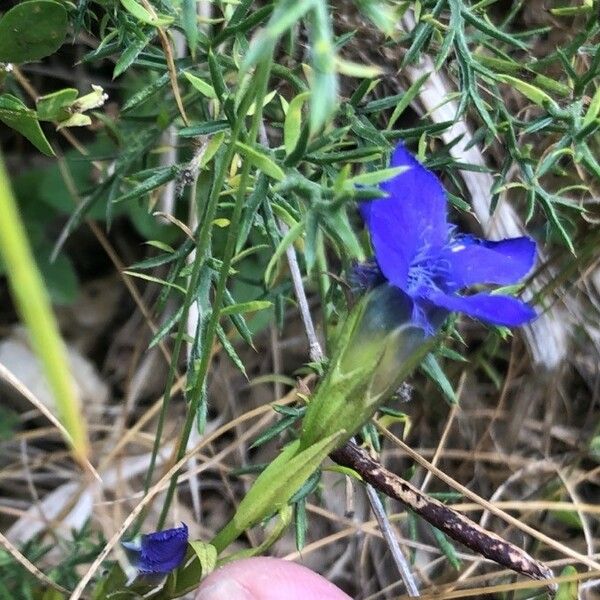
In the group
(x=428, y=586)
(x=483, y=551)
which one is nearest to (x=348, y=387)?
(x=483, y=551)

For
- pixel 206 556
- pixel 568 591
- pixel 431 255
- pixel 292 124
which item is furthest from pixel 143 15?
pixel 568 591

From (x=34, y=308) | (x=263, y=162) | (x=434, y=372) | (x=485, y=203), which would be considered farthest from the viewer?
(x=485, y=203)

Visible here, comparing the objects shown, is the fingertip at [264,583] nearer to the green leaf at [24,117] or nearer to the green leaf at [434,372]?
the green leaf at [434,372]

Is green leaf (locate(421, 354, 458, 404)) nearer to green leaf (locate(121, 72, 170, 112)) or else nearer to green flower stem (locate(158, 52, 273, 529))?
green flower stem (locate(158, 52, 273, 529))

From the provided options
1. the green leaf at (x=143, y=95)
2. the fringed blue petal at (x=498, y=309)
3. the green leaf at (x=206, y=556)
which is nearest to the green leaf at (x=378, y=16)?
the fringed blue petal at (x=498, y=309)

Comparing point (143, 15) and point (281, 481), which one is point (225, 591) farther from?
point (143, 15)

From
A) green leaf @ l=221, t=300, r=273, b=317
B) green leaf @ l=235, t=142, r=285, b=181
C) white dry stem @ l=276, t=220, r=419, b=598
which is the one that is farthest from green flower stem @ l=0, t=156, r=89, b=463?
white dry stem @ l=276, t=220, r=419, b=598
